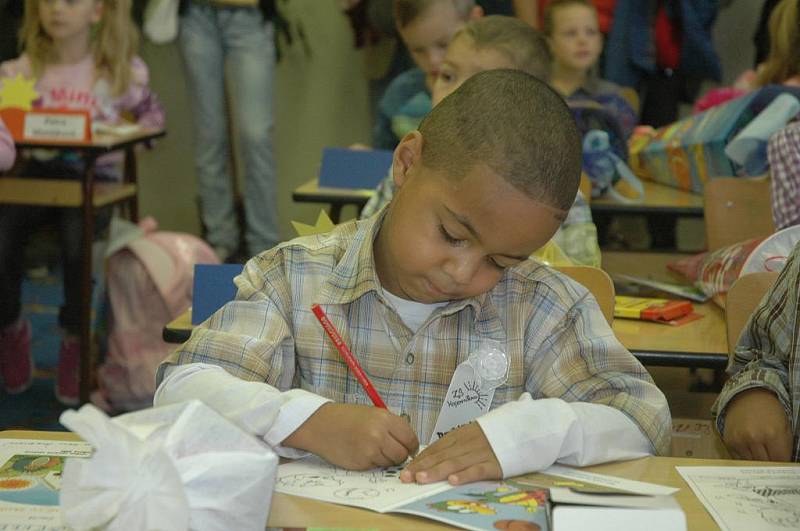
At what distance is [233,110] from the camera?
5.94 metres

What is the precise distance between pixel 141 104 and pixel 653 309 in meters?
2.82

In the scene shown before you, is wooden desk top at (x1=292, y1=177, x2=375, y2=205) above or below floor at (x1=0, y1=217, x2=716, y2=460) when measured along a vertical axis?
above

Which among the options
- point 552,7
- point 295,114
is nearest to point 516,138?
point 552,7

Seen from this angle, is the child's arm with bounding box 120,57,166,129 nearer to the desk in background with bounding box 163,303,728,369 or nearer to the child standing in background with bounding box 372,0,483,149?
the child standing in background with bounding box 372,0,483,149

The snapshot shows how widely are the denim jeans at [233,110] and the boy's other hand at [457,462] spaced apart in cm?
433

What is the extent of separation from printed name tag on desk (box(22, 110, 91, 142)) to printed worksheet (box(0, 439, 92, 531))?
2704mm

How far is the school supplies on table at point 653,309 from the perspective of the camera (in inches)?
99.7

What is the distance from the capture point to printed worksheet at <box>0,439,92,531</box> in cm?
116

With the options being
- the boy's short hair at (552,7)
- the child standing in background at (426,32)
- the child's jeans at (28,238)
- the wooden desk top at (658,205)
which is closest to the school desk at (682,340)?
the wooden desk top at (658,205)

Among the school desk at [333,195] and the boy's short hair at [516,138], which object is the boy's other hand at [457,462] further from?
the school desk at [333,195]

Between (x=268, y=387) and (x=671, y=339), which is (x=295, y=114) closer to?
(x=671, y=339)

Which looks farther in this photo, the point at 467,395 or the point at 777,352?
the point at 777,352

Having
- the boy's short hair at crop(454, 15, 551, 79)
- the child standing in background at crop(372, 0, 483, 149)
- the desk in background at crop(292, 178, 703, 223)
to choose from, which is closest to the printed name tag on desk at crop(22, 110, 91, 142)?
the desk in background at crop(292, 178, 703, 223)

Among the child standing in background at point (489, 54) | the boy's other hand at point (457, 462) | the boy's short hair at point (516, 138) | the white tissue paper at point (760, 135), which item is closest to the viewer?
the boy's other hand at point (457, 462)
